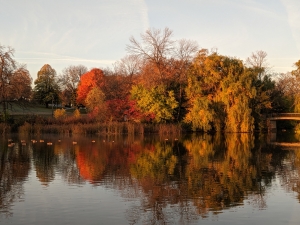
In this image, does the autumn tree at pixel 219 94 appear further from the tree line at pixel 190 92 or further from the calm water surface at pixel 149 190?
the calm water surface at pixel 149 190

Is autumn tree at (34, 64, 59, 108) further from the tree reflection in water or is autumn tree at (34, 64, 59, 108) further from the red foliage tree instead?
the tree reflection in water

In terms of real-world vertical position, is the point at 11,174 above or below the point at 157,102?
below

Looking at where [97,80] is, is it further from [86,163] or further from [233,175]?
[233,175]

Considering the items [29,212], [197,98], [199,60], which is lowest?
[29,212]

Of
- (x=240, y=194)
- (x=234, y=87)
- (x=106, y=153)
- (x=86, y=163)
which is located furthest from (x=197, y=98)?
(x=240, y=194)

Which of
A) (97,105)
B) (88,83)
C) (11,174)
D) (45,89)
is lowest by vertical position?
(11,174)

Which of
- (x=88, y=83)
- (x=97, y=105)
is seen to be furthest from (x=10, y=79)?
(x=88, y=83)

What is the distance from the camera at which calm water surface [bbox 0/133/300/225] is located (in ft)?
32.3

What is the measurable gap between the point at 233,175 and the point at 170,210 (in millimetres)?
6070

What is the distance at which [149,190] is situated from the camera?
12.8 m

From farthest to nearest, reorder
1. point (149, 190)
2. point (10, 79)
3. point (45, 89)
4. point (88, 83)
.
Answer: point (45, 89), point (88, 83), point (10, 79), point (149, 190)

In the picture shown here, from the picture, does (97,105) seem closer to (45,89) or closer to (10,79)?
(10,79)

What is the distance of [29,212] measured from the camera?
33.5 ft

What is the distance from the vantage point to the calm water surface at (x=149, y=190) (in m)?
9.84
